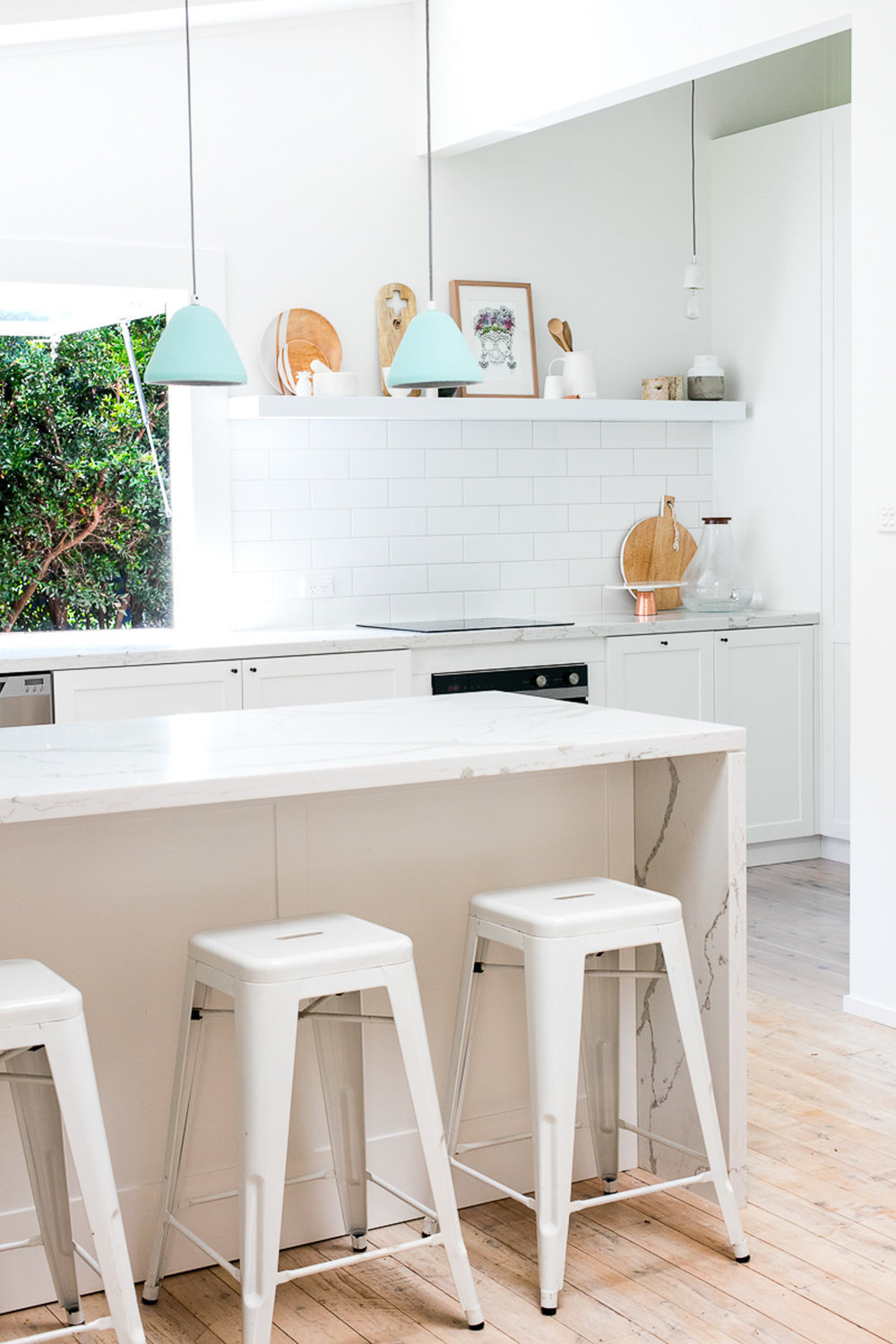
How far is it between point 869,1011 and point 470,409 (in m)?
2.61

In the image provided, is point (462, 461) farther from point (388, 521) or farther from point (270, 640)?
point (270, 640)

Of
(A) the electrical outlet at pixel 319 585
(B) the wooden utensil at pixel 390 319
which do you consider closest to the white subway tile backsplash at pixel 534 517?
(B) the wooden utensil at pixel 390 319

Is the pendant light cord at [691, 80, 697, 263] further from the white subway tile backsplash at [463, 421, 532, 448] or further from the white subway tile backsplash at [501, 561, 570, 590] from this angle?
the white subway tile backsplash at [501, 561, 570, 590]

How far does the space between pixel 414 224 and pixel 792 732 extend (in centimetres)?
247

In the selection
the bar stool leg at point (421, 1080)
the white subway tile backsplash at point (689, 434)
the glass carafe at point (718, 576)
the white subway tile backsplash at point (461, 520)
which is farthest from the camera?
the white subway tile backsplash at point (689, 434)

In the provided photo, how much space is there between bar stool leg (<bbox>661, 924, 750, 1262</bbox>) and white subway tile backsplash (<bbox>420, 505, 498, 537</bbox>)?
3.27m

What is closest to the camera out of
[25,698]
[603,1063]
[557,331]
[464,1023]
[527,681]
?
[464,1023]

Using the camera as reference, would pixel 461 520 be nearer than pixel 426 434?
No

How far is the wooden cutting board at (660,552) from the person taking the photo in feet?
19.7

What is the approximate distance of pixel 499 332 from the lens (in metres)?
5.68

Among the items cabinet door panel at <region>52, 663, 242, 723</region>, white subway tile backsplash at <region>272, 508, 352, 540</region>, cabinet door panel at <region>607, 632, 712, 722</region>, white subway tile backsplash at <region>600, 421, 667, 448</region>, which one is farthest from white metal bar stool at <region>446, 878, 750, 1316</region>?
white subway tile backsplash at <region>600, 421, 667, 448</region>

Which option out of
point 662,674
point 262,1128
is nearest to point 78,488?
point 662,674

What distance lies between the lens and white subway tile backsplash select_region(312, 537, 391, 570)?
5.40 m

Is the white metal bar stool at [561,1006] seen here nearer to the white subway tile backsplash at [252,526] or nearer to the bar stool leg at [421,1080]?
the bar stool leg at [421,1080]
